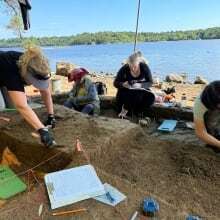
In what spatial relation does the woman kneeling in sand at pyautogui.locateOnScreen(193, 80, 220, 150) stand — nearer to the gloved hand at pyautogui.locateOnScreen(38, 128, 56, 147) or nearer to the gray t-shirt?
the gray t-shirt

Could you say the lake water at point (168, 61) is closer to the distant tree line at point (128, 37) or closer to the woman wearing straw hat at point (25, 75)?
the woman wearing straw hat at point (25, 75)

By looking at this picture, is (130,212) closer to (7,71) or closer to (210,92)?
(210,92)

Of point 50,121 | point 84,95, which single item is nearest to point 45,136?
point 50,121

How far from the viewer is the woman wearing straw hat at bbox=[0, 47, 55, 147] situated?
3129mm

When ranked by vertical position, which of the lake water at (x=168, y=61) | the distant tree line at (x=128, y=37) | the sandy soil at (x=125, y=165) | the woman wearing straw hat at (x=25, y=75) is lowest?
the distant tree line at (x=128, y=37)

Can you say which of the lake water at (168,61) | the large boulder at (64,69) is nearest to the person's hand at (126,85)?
the lake water at (168,61)

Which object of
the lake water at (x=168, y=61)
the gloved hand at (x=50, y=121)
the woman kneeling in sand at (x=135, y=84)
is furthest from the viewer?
the lake water at (x=168, y=61)

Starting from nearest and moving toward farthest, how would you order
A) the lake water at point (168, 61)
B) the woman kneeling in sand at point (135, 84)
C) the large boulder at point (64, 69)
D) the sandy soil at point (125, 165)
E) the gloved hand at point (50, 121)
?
the sandy soil at point (125, 165) → the gloved hand at point (50, 121) → the woman kneeling in sand at point (135, 84) → the large boulder at point (64, 69) → the lake water at point (168, 61)

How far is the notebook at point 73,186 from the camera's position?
243cm

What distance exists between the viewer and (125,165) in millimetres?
3418

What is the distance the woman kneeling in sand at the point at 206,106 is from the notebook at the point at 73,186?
1213mm

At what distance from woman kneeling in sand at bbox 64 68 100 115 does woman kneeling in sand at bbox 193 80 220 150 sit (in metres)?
1.99

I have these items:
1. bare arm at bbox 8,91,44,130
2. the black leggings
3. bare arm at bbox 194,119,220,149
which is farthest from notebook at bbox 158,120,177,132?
bare arm at bbox 8,91,44,130

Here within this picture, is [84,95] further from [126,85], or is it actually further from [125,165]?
[125,165]
